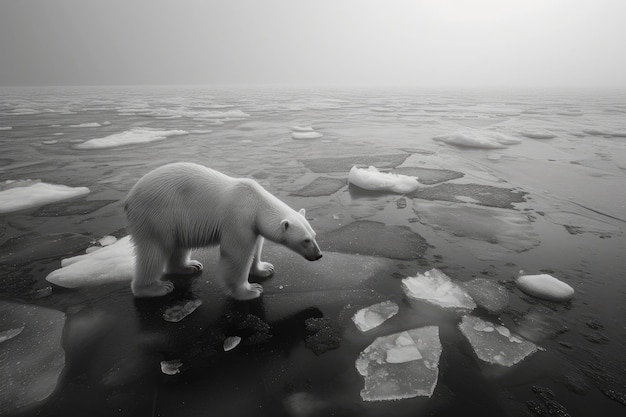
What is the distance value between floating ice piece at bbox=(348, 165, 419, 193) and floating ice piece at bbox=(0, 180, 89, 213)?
4.74 metres

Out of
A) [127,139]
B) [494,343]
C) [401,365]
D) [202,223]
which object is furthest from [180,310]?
[127,139]

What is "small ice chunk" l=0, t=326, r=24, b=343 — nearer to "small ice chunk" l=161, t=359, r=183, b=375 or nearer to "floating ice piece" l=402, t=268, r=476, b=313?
"small ice chunk" l=161, t=359, r=183, b=375

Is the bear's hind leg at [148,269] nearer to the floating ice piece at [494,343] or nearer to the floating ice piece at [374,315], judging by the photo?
the floating ice piece at [374,315]

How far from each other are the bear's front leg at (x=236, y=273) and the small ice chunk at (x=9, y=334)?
1492mm

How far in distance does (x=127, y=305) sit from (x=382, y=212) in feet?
11.2

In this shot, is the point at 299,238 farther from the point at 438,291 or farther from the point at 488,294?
the point at 488,294

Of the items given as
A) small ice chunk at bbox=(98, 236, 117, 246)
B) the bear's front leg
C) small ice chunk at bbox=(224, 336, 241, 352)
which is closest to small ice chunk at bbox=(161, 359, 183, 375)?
small ice chunk at bbox=(224, 336, 241, 352)

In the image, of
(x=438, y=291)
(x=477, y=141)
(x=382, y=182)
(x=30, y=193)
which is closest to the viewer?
(x=438, y=291)

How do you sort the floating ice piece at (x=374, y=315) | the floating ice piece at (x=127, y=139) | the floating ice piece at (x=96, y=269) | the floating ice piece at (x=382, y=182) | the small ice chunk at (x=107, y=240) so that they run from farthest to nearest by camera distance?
the floating ice piece at (x=127, y=139) < the floating ice piece at (x=382, y=182) < the small ice chunk at (x=107, y=240) < the floating ice piece at (x=96, y=269) < the floating ice piece at (x=374, y=315)

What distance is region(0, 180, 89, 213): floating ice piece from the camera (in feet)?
15.4

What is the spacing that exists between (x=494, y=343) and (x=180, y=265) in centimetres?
280

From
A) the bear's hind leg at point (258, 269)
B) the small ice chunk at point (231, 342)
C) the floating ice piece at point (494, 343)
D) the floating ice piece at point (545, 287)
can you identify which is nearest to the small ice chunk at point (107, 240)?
the bear's hind leg at point (258, 269)

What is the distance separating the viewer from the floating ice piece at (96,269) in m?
2.96

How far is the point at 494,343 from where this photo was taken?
2248mm
